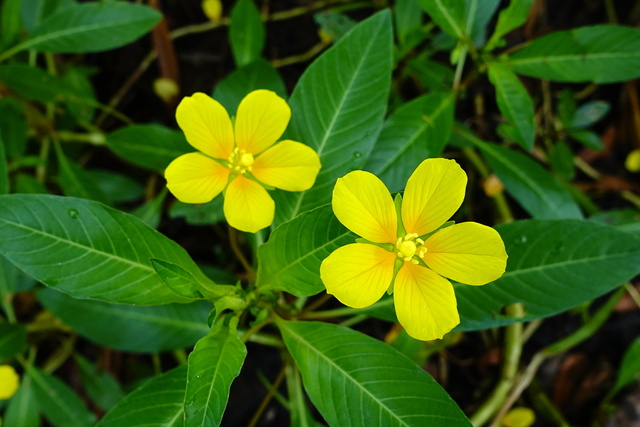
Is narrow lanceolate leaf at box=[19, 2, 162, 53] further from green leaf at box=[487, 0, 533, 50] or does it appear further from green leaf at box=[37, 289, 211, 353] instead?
green leaf at box=[487, 0, 533, 50]

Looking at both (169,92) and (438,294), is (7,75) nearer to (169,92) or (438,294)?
(169,92)

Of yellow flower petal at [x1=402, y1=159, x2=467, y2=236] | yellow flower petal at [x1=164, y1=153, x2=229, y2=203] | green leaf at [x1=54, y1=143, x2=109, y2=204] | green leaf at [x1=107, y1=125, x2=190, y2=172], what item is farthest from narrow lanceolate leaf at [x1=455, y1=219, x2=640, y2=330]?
green leaf at [x1=54, y1=143, x2=109, y2=204]

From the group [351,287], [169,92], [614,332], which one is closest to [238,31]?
[169,92]

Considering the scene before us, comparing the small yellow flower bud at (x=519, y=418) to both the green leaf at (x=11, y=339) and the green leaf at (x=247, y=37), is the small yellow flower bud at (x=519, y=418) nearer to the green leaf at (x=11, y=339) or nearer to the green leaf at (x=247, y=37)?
the green leaf at (x=247, y=37)

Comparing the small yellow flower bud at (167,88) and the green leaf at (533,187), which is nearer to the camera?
the green leaf at (533,187)

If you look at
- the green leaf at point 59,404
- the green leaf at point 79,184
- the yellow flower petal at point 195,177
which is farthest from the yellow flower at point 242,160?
the green leaf at point 59,404

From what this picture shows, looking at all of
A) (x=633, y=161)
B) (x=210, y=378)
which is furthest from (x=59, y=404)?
(x=633, y=161)
